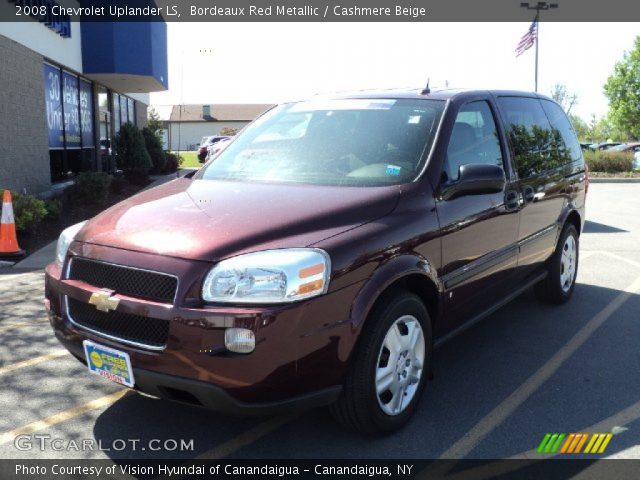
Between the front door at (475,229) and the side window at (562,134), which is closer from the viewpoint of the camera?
the front door at (475,229)

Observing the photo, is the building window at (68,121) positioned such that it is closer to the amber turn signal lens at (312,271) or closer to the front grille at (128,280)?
the front grille at (128,280)

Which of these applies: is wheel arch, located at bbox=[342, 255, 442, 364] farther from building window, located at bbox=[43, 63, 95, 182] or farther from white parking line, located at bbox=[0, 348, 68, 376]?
building window, located at bbox=[43, 63, 95, 182]

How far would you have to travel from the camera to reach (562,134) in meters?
5.88

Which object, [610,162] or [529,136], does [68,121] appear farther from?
[610,162]

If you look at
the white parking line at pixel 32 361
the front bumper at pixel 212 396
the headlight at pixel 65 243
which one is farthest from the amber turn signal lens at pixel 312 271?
the white parking line at pixel 32 361

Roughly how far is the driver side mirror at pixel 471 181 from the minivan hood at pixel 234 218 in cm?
41

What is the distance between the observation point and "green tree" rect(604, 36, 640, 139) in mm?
44688

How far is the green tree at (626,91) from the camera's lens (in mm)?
44688

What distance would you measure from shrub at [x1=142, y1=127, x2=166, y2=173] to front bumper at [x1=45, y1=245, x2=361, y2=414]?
748 inches

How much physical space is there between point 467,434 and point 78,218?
31.2ft

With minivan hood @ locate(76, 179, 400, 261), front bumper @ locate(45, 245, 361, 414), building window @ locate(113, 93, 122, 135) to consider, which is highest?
building window @ locate(113, 93, 122, 135)

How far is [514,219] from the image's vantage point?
4492mm

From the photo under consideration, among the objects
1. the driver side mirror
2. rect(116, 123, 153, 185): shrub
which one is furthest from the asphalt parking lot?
rect(116, 123, 153, 185): shrub

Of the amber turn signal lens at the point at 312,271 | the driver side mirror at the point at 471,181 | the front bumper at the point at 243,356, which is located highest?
the driver side mirror at the point at 471,181
